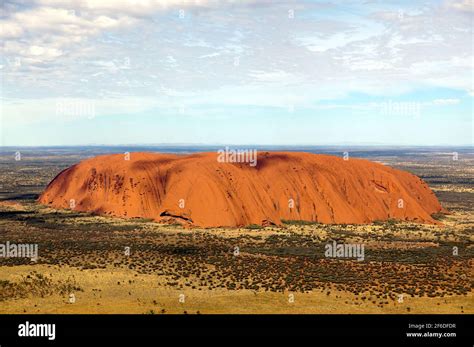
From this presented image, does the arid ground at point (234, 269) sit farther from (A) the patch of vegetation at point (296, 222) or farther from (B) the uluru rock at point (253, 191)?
(B) the uluru rock at point (253, 191)

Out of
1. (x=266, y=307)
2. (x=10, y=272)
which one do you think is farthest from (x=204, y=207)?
(x=266, y=307)

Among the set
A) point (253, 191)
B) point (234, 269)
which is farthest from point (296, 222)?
point (234, 269)

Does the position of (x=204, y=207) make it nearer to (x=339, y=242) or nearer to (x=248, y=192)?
(x=248, y=192)

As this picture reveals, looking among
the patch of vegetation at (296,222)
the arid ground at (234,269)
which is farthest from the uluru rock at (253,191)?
the arid ground at (234,269)

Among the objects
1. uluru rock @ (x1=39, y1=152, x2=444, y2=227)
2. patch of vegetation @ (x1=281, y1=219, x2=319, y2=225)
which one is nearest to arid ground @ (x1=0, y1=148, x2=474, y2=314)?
patch of vegetation @ (x1=281, y1=219, x2=319, y2=225)

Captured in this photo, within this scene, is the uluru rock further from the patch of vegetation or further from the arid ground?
the arid ground
